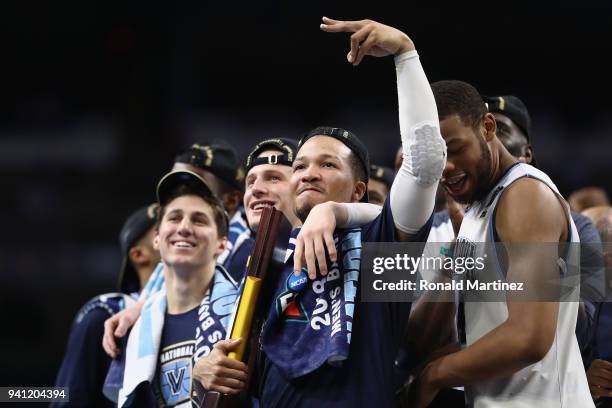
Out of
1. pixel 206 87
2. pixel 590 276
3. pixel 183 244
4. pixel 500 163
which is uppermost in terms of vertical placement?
pixel 206 87

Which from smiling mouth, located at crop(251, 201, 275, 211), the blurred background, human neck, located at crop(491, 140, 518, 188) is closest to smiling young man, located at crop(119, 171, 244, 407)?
smiling mouth, located at crop(251, 201, 275, 211)

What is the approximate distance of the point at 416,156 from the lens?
5.62ft

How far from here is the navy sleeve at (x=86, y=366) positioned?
2.75 m

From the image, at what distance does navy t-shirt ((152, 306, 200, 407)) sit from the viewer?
2451mm

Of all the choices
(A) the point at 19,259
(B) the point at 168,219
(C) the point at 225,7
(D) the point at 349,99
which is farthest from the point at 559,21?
(B) the point at 168,219

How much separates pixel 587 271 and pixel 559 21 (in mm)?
4912

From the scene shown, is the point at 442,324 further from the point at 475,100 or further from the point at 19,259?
the point at 19,259

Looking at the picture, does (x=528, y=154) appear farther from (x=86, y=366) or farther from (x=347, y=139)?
(x=86, y=366)

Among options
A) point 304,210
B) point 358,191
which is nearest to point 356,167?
point 358,191

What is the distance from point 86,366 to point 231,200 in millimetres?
971

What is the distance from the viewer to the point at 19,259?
5910 mm

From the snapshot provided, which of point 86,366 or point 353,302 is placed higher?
A: point 353,302

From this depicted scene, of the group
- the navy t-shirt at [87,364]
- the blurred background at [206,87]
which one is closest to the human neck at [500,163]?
the navy t-shirt at [87,364]

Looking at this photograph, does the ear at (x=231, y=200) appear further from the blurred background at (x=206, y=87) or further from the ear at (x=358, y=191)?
the blurred background at (x=206, y=87)
